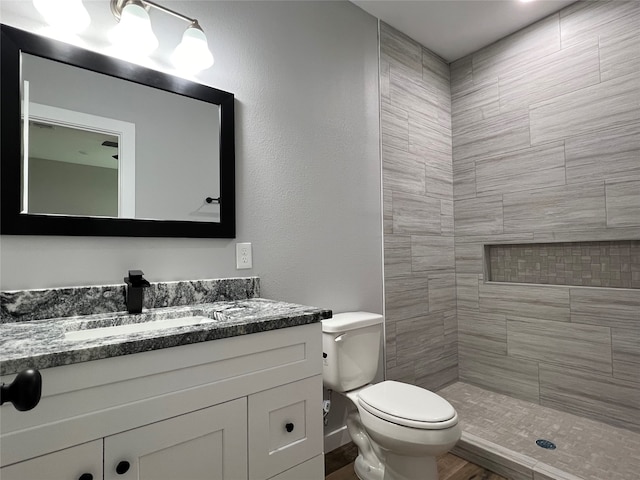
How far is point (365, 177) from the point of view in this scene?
228 cm

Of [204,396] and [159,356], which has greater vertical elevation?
[159,356]

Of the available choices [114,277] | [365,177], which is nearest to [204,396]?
[114,277]

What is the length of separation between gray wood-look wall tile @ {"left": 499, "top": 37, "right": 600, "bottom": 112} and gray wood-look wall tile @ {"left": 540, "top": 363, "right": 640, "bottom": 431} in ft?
5.96

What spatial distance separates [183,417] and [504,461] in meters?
1.70

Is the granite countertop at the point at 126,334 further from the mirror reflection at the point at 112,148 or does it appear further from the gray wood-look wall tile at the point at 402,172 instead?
the gray wood-look wall tile at the point at 402,172

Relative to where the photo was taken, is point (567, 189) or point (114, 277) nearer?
point (114, 277)

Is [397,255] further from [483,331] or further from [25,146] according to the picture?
[25,146]

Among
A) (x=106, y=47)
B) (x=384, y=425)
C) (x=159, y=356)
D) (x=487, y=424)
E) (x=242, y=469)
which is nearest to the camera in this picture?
(x=159, y=356)

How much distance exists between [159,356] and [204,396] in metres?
0.18

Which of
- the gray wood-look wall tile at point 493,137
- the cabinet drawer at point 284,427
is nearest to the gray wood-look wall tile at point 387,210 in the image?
the gray wood-look wall tile at point 493,137

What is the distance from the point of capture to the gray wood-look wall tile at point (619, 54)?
80.4 inches

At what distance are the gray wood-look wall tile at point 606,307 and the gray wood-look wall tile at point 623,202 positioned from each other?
40cm

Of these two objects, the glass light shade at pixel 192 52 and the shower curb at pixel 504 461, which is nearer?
the glass light shade at pixel 192 52

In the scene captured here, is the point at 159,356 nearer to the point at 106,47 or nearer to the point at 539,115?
the point at 106,47
